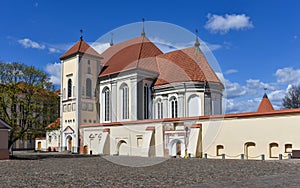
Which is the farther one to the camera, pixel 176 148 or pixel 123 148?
pixel 123 148

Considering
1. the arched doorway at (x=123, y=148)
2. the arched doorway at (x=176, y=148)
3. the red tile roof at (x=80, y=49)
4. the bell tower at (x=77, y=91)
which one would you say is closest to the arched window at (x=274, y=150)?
the arched doorway at (x=176, y=148)

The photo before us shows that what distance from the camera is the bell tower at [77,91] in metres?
42.5

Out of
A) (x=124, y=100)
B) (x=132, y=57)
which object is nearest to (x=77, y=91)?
(x=124, y=100)

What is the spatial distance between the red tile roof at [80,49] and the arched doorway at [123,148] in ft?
44.9

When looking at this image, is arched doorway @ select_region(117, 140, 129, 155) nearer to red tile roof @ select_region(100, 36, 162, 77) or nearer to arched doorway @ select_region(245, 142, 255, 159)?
red tile roof @ select_region(100, 36, 162, 77)

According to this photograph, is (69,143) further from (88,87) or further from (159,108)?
(159,108)

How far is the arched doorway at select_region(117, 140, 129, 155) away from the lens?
35.0 m

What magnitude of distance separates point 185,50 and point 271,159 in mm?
20627

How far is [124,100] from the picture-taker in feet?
135

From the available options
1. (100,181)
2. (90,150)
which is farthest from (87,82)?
(100,181)

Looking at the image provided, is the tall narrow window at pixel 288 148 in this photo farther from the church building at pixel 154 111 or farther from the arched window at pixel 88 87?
the arched window at pixel 88 87

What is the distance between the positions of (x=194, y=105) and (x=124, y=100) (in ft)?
28.4

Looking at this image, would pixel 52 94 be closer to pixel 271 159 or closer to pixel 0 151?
pixel 0 151

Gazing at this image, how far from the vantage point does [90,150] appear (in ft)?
129
